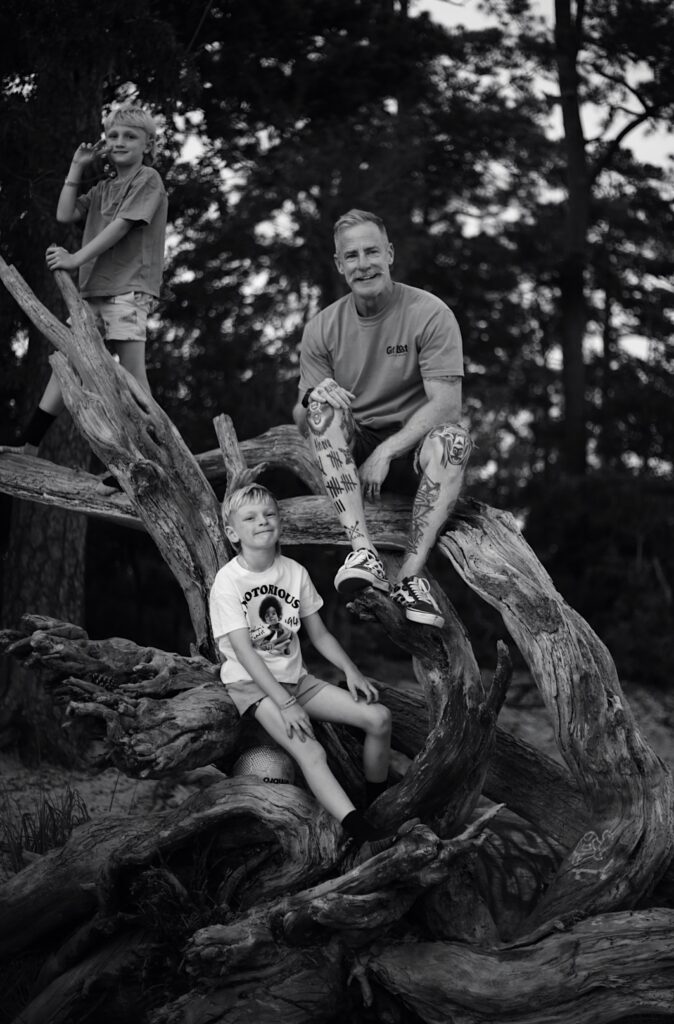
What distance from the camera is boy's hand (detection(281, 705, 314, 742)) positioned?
306cm

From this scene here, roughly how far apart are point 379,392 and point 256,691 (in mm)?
1057

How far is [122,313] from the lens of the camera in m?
4.33

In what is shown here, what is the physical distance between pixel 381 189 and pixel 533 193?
381 cm

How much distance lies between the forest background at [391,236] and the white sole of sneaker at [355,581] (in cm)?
196

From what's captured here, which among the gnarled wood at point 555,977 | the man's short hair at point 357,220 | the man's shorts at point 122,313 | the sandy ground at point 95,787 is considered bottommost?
the sandy ground at point 95,787

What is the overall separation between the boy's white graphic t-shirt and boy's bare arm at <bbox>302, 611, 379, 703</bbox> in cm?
4

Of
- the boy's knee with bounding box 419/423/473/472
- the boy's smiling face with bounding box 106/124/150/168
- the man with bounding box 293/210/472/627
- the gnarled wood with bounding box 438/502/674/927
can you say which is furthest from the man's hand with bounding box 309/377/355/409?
the boy's smiling face with bounding box 106/124/150/168

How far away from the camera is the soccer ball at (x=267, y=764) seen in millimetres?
3295

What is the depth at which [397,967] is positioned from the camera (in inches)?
116

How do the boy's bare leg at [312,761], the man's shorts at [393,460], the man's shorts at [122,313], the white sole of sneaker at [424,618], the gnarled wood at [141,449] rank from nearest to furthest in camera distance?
the boy's bare leg at [312,761] → the white sole of sneaker at [424,618] → the man's shorts at [393,460] → the gnarled wood at [141,449] → the man's shorts at [122,313]

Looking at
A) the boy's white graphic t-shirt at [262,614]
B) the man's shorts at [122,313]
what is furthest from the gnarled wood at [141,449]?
the boy's white graphic t-shirt at [262,614]

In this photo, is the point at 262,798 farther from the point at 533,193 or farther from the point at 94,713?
the point at 533,193

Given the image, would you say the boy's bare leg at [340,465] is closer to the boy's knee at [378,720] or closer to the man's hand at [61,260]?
the boy's knee at [378,720]

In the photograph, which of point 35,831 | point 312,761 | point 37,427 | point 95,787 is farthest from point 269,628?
point 95,787
